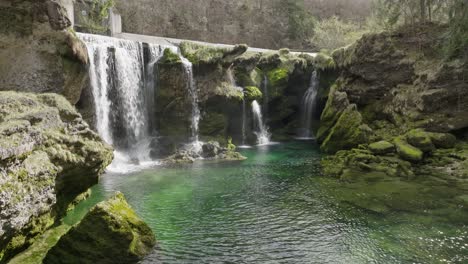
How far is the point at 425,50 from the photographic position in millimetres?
24859

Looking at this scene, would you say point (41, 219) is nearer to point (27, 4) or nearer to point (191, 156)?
point (27, 4)

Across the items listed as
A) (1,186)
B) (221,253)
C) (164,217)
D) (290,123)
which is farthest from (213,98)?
(1,186)

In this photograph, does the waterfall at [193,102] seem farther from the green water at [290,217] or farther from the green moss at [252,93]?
the green water at [290,217]

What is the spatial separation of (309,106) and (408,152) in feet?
50.0

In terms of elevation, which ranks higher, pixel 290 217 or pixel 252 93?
pixel 252 93

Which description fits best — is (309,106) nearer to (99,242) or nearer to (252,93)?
(252,93)

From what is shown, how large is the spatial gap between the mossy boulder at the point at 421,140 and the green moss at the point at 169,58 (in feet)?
52.6

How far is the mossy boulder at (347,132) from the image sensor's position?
24000mm

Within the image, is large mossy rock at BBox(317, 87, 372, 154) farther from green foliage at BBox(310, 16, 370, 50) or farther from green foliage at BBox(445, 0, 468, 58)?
green foliage at BBox(310, 16, 370, 50)

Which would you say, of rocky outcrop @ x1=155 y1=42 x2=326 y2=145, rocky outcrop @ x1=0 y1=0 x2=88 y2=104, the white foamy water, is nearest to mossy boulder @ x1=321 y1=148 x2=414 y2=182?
rocky outcrop @ x1=155 y1=42 x2=326 y2=145

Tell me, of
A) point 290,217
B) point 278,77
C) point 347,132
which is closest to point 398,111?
point 347,132

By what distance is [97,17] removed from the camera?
3316 cm

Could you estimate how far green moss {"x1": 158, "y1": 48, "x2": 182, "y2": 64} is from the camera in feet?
85.3

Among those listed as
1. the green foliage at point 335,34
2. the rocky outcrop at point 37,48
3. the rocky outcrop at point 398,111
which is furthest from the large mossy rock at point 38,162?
the green foliage at point 335,34
